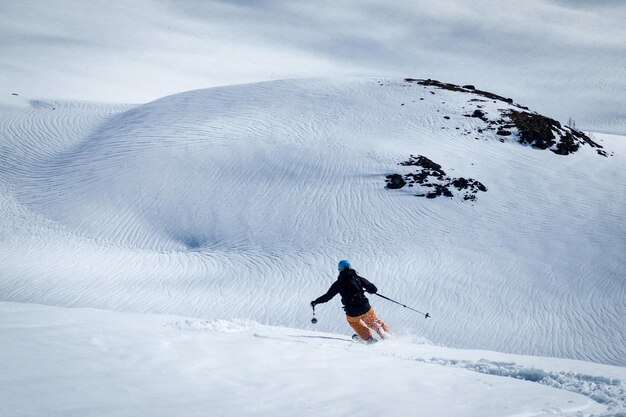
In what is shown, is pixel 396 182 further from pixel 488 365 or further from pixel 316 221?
pixel 488 365

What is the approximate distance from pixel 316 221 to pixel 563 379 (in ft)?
44.3

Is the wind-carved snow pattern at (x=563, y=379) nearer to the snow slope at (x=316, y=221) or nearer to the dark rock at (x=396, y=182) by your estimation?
the snow slope at (x=316, y=221)

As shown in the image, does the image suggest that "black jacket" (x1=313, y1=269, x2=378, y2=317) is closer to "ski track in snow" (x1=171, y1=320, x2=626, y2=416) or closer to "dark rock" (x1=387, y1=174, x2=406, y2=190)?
"ski track in snow" (x1=171, y1=320, x2=626, y2=416)

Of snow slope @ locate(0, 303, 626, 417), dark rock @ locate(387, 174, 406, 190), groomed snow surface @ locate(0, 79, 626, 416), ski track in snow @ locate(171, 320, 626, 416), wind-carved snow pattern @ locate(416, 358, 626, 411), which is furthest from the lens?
dark rock @ locate(387, 174, 406, 190)

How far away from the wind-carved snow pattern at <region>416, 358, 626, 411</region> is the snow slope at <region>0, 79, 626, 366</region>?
632cm

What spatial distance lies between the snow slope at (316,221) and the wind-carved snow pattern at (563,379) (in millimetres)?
6325

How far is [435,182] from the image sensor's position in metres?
20.5

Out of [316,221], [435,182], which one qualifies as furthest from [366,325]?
[435,182]

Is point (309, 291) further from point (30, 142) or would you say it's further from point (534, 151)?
point (30, 142)

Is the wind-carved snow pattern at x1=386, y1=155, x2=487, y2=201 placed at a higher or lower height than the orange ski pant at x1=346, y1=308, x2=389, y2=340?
higher

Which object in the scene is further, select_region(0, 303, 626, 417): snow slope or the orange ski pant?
the orange ski pant

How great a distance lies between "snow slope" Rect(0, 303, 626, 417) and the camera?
429 cm

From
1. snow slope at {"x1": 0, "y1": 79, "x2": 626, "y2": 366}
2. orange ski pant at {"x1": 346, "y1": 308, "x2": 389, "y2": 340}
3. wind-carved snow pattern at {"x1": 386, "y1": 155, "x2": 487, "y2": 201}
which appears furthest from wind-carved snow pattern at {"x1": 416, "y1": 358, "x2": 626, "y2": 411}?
wind-carved snow pattern at {"x1": 386, "y1": 155, "x2": 487, "y2": 201}

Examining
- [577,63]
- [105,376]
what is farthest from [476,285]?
[577,63]
